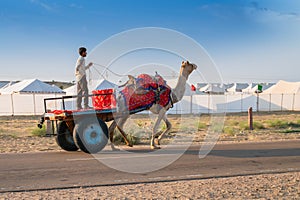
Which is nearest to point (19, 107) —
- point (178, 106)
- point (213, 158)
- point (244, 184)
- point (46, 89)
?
point (46, 89)

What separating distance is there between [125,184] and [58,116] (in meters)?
3.49

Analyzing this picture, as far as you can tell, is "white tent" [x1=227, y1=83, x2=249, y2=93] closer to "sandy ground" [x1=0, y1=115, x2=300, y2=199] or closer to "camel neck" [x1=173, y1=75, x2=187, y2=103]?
"camel neck" [x1=173, y1=75, x2=187, y2=103]

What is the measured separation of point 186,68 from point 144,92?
6.35 ft

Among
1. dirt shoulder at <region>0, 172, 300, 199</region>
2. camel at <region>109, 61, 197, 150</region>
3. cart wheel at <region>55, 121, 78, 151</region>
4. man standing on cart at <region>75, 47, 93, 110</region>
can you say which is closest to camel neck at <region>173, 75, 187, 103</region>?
camel at <region>109, 61, 197, 150</region>

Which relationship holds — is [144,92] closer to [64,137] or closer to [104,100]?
[104,100]

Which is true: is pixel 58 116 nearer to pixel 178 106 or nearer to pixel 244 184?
pixel 244 184

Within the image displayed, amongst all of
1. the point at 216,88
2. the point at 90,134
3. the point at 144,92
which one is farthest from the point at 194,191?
the point at 216,88

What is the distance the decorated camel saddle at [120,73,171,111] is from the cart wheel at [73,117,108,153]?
107 cm

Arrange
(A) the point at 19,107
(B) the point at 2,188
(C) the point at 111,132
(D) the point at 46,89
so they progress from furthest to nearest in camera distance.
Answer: (D) the point at 46,89, (A) the point at 19,107, (C) the point at 111,132, (B) the point at 2,188

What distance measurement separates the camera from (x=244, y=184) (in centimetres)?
602

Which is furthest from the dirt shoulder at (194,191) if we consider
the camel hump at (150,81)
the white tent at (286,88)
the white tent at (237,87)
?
the white tent at (237,87)

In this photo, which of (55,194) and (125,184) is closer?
(55,194)

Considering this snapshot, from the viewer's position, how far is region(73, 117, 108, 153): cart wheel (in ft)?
28.2

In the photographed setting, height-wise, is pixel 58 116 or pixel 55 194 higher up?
pixel 58 116
